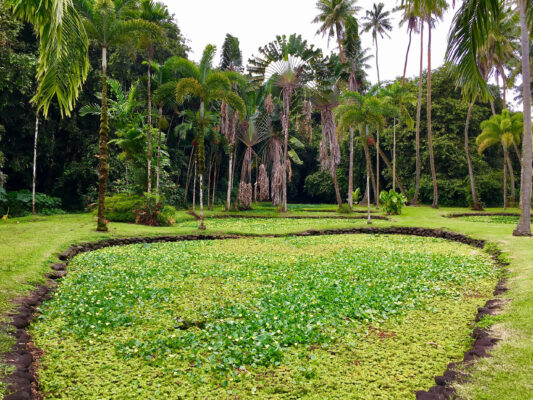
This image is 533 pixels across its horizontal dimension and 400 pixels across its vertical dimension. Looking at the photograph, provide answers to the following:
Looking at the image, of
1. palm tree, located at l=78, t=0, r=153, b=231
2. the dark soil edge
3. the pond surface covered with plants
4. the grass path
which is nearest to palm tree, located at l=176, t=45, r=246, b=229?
palm tree, located at l=78, t=0, r=153, b=231

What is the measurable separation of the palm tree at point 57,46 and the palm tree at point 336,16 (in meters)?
23.7

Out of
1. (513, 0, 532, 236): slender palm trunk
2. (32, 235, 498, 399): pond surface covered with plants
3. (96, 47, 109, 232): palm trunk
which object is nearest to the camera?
(32, 235, 498, 399): pond surface covered with plants

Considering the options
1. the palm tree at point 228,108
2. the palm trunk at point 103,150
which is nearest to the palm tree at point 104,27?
the palm trunk at point 103,150

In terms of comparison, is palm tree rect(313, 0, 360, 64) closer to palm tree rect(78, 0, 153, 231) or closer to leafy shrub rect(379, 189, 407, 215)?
leafy shrub rect(379, 189, 407, 215)

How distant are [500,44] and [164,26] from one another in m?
22.2

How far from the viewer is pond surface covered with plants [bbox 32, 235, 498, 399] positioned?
3.62 m

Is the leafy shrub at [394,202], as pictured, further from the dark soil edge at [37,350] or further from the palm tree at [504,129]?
the dark soil edge at [37,350]

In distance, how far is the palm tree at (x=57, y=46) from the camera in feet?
15.8

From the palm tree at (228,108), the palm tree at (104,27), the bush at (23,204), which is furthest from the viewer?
the palm tree at (228,108)

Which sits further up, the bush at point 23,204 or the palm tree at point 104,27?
the palm tree at point 104,27

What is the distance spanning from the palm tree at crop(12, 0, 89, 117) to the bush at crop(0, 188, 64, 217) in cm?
Answer: 1423

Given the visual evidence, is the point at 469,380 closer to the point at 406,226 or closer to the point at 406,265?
the point at 406,265

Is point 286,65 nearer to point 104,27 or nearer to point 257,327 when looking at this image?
point 104,27

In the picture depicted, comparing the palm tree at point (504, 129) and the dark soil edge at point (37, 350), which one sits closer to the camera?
the dark soil edge at point (37, 350)
